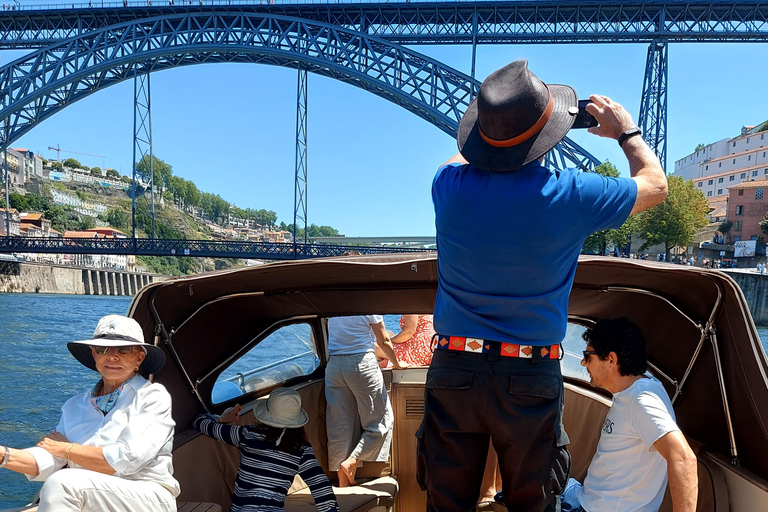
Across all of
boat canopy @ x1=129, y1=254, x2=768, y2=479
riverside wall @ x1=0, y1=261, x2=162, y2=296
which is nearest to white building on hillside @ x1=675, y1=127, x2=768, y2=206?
riverside wall @ x1=0, y1=261, x2=162, y2=296

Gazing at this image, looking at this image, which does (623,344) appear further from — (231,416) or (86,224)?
(86,224)

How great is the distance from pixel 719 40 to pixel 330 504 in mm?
32576

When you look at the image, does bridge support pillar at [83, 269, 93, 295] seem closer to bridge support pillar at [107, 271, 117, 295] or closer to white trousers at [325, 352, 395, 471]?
bridge support pillar at [107, 271, 117, 295]

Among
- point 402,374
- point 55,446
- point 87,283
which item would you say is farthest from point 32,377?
point 87,283

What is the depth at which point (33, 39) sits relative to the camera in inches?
1330

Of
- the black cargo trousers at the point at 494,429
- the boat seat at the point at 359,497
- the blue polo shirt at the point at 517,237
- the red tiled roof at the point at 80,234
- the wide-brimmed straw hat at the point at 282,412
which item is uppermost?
the blue polo shirt at the point at 517,237

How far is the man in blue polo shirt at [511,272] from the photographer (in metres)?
1.40

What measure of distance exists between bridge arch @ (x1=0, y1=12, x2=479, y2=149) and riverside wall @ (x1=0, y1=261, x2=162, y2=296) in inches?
350

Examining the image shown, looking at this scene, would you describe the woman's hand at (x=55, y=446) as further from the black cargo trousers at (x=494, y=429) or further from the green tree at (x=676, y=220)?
the green tree at (x=676, y=220)

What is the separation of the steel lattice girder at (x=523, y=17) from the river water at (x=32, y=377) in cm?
1695

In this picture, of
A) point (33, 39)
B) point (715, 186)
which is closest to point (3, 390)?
point (33, 39)

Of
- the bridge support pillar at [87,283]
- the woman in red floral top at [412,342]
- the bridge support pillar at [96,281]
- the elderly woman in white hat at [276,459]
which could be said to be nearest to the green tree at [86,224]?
the bridge support pillar at [96,281]

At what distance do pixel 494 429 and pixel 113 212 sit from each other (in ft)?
248

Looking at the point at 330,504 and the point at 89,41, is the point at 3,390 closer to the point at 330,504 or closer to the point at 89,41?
the point at 330,504
